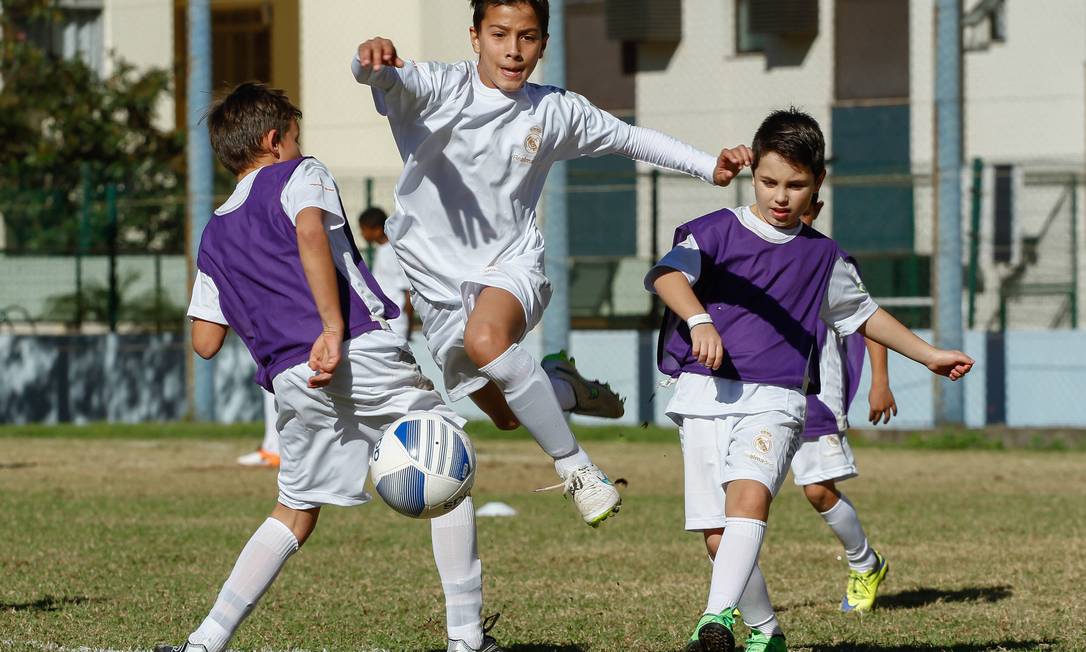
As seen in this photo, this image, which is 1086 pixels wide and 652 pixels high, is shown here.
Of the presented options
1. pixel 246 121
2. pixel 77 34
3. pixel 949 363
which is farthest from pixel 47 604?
pixel 77 34

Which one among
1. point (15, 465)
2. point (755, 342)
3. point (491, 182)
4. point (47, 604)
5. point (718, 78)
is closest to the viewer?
point (755, 342)

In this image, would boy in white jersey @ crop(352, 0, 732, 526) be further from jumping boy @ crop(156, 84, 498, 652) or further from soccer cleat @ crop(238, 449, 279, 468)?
soccer cleat @ crop(238, 449, 279, 468)

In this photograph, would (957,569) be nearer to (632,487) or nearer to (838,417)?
(838,417)

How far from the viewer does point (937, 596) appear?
22.1 feet

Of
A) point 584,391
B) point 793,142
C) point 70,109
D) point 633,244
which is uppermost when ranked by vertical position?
point 70,109

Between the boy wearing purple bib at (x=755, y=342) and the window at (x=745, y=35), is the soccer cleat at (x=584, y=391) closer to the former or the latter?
the boy wearing purple bib at (x=755, y=342)

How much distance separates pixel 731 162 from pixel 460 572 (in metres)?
1.47

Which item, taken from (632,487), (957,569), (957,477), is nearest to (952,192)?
(957,477)

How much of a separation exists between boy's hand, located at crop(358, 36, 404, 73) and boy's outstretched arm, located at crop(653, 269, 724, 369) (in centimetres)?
103

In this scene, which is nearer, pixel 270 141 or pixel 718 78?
pixel 270 141

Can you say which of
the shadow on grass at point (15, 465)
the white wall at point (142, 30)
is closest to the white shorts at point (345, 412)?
the shadow on grass at point (15, 465)

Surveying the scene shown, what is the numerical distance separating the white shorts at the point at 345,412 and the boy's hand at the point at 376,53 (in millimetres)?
764

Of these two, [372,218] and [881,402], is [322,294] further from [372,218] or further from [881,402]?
[372,218]

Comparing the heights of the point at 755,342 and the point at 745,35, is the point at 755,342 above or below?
below
